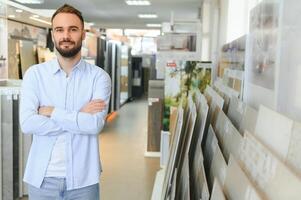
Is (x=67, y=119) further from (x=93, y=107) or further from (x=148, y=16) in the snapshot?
(x=148, y=16)

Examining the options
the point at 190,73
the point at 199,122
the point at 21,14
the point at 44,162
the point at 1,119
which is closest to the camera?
the point at 44,162

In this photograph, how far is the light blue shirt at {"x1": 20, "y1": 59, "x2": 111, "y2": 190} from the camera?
2.07m

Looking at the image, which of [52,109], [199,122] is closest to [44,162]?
[52,109]

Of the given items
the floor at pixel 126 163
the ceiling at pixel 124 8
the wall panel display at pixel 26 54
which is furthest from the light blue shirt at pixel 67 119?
the ceiling at pixel 124 8

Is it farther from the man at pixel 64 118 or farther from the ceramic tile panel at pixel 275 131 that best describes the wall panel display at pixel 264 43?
the man at pixel 64 118

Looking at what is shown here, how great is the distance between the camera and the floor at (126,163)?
182 inches

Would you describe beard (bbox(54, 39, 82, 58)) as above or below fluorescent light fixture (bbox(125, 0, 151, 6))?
below

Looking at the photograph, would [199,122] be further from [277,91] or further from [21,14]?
[21,14]

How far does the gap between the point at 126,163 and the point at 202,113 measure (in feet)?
12.1

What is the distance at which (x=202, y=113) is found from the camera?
2.33 metres

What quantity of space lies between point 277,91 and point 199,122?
0.77 metres

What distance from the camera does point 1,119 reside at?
3.93m

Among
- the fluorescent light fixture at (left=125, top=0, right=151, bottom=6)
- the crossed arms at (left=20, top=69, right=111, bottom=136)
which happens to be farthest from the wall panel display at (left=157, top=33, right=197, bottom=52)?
the fluorescent light fixture at (left=125, top=0, right=151, bottom=6)

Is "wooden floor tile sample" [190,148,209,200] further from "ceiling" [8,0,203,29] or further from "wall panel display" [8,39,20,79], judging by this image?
"ceiling" [8,0,203,29]
